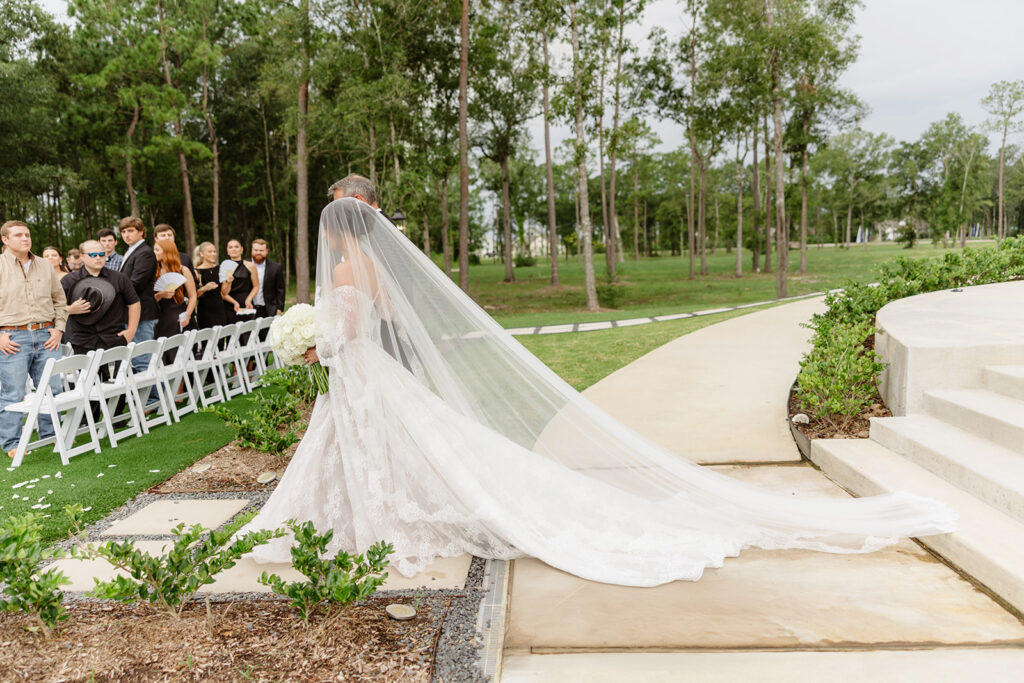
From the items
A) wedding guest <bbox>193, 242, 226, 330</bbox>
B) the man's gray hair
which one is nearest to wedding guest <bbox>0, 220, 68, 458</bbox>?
wedding guest <bbox>193, 242, 226, 330</bbox>

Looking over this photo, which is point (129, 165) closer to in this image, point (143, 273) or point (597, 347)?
point (143, 273)

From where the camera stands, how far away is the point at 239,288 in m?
9.22

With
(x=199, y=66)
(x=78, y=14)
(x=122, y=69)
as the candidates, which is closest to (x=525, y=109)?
(x=199, y=66)

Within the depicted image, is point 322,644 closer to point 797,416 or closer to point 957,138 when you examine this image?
point 797,416

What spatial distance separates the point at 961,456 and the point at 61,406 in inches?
264

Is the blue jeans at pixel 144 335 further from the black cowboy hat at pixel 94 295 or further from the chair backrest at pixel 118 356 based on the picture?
the chair backrest at pixel 118 356

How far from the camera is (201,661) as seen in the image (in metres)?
2.39

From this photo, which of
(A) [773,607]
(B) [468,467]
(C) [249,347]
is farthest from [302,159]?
(A) [773,607]

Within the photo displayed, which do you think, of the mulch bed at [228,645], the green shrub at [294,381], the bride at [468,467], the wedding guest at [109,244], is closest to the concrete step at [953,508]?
the bride at [468,467]

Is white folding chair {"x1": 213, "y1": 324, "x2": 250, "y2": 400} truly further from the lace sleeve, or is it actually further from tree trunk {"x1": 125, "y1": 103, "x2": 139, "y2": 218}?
tree trunk {"x1": 125, "y1": 103, "x2": 139, "y2": 218}

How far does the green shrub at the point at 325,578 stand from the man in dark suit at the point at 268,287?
7142mm

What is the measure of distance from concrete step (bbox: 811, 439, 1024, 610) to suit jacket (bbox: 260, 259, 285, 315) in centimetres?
759

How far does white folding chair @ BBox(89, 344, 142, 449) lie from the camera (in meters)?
5.86

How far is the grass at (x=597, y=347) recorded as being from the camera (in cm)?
834
